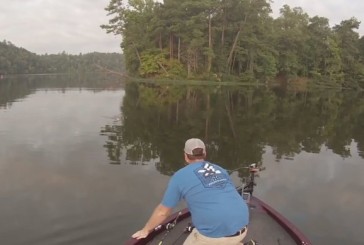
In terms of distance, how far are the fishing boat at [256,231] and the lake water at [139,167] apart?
4.64ft

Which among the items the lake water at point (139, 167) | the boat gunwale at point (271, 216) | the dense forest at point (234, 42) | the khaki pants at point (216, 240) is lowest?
the lake water at point (139, 167)

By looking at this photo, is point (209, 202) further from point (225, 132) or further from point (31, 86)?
point (31, 86)

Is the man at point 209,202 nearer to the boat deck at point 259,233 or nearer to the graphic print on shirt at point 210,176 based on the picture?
the graphic print on shirt at point 210,176

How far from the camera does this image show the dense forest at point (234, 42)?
57.8 metres

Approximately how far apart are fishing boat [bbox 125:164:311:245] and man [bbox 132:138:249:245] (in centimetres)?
148

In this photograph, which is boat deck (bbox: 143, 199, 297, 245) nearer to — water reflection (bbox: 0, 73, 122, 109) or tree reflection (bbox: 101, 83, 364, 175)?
tree reflection (bbox: 101, 83, 364, 175)

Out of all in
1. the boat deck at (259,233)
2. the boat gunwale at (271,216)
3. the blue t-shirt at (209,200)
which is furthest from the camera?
the boat deck at (259,233)

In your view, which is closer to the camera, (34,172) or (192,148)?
(192,148)

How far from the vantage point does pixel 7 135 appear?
1633cm

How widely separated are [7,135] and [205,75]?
148ft

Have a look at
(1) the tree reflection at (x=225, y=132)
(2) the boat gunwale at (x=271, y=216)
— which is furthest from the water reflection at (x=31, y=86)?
(2) the boat gunwale at (x=271, y=216)

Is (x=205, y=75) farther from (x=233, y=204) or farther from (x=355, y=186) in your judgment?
(x=233, y=204)

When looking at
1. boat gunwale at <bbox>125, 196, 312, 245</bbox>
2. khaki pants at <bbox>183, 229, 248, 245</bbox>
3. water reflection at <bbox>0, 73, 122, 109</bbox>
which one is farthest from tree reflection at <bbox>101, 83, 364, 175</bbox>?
water reflection at <bbox>0, 73, 122, 109</bbox>

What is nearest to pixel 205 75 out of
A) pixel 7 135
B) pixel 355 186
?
pixel 7 135
